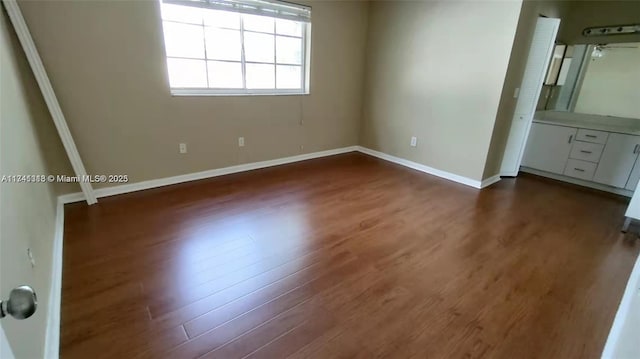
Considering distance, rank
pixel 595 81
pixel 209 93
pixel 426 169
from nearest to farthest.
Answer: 1. pixel 209 93
2. pixel 595 81
3. pixel 426 169

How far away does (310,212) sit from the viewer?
275 centimetres

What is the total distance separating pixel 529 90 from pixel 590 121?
1050mm

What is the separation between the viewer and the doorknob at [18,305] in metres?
0.52

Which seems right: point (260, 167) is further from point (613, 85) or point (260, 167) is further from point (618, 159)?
point (613, 85)

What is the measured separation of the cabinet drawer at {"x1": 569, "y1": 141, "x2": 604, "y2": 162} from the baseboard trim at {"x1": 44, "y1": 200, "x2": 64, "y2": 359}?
508cm

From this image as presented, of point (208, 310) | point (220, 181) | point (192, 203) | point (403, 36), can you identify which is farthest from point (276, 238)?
point (403, 36)

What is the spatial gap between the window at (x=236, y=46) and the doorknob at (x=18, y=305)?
9.59ft

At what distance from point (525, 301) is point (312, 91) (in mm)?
3327

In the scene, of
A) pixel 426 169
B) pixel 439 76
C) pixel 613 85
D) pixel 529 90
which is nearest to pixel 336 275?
pixel 426 169

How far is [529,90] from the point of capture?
364 cm

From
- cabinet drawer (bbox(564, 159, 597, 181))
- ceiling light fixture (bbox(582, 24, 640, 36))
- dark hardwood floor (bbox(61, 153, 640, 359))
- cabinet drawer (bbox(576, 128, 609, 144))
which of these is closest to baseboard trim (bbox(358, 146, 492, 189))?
dark hardwood floor (bbox(61, 153, 640, 359))

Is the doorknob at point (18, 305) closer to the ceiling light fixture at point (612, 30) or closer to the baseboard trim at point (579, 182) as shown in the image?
the baseboard trim at point (579, 182)

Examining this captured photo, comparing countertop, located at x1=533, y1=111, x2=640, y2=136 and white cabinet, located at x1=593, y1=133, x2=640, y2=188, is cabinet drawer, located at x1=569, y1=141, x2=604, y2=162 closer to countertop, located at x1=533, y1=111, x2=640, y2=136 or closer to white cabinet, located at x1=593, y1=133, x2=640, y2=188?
white cabinet, located at x1=593, y1=133, x2=640, y2=188

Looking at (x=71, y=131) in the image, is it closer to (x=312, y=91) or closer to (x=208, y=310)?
(x=208, y=310)
